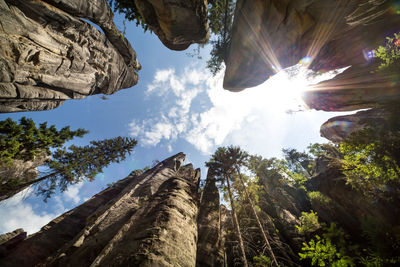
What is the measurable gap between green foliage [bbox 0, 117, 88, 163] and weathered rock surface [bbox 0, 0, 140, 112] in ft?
4.91

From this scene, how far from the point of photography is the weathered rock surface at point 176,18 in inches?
273

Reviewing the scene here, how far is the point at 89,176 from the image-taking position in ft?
45.2

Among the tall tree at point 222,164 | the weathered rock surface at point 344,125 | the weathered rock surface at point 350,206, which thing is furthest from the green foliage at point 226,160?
the weathered rock surface at point 344,125

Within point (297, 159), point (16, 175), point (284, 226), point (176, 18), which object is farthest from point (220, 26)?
point (297, 159)

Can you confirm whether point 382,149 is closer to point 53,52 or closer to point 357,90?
point 357,90

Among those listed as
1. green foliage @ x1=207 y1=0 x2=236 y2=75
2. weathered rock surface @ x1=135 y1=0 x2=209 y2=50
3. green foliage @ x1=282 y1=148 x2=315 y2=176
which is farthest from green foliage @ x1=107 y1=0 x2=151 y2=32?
green foliage @ x1=282 y1=148 x2=315 y2=176

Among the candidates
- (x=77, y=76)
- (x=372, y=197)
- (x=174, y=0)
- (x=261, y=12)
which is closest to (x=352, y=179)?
(x=372, y=197)

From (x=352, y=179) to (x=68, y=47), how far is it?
19853mm

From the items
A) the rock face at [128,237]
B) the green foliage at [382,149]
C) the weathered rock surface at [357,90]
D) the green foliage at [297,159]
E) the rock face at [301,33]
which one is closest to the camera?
the rock face at [128,237]

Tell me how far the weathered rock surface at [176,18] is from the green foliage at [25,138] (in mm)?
11712

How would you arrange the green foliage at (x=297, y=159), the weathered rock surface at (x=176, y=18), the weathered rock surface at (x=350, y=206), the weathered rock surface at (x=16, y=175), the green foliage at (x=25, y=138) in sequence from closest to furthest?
1. the weathered rock surface at (x=350, y=206)
2. the weathered rock surface at (x=176, y=18)
3. the green foliage at (x=25, y=138)
4. the weathered rock surface at (x=16, y=175)
5. the green foliage at (x=297, y=159)

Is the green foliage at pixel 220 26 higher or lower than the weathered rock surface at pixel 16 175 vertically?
higher

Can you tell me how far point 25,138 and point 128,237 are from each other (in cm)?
1187

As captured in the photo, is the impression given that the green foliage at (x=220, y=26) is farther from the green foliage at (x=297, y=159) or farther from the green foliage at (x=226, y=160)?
the green foliage at (x=297, y=159)
